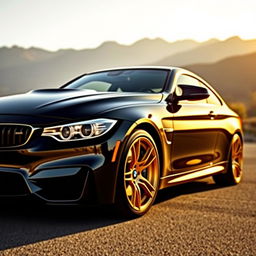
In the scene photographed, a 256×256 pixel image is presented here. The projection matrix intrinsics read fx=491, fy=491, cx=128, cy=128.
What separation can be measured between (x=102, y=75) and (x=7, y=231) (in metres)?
2.90

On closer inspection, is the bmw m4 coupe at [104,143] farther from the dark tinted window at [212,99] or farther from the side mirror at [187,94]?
the dark tinted window at [212,99]

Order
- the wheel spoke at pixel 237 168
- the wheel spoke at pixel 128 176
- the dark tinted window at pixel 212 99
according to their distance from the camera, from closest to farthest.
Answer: the wheel spoke at pixel 128 176 → the dark tinted window at pixel 212 99 → the wheel spoke at pixel 237 168

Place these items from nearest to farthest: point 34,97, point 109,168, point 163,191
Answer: point 109,168 → point 34,97 → point 163,191

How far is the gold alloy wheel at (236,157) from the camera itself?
680 cm

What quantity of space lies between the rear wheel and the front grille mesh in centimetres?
348

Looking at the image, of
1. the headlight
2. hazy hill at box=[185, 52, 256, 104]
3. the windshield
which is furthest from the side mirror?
hazy hill at box=[185, 52, 256, 104]

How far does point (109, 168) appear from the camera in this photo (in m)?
4.04

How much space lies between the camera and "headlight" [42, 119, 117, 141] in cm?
397

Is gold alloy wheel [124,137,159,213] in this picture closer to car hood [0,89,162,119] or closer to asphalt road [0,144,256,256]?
asphalt road [0,144,256,256]

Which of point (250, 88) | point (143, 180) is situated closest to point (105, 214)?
point (143, 180)

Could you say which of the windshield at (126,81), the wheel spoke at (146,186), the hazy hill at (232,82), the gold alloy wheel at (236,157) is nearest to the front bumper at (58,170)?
the wheel spoke at (146,186)

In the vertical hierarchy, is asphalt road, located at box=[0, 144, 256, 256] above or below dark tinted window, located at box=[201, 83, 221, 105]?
below

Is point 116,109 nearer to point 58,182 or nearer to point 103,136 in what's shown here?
point 103,136

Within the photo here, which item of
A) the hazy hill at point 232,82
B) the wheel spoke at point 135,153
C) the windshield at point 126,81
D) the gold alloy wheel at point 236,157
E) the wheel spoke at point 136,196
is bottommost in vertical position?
the hazy hill at point 232,82
